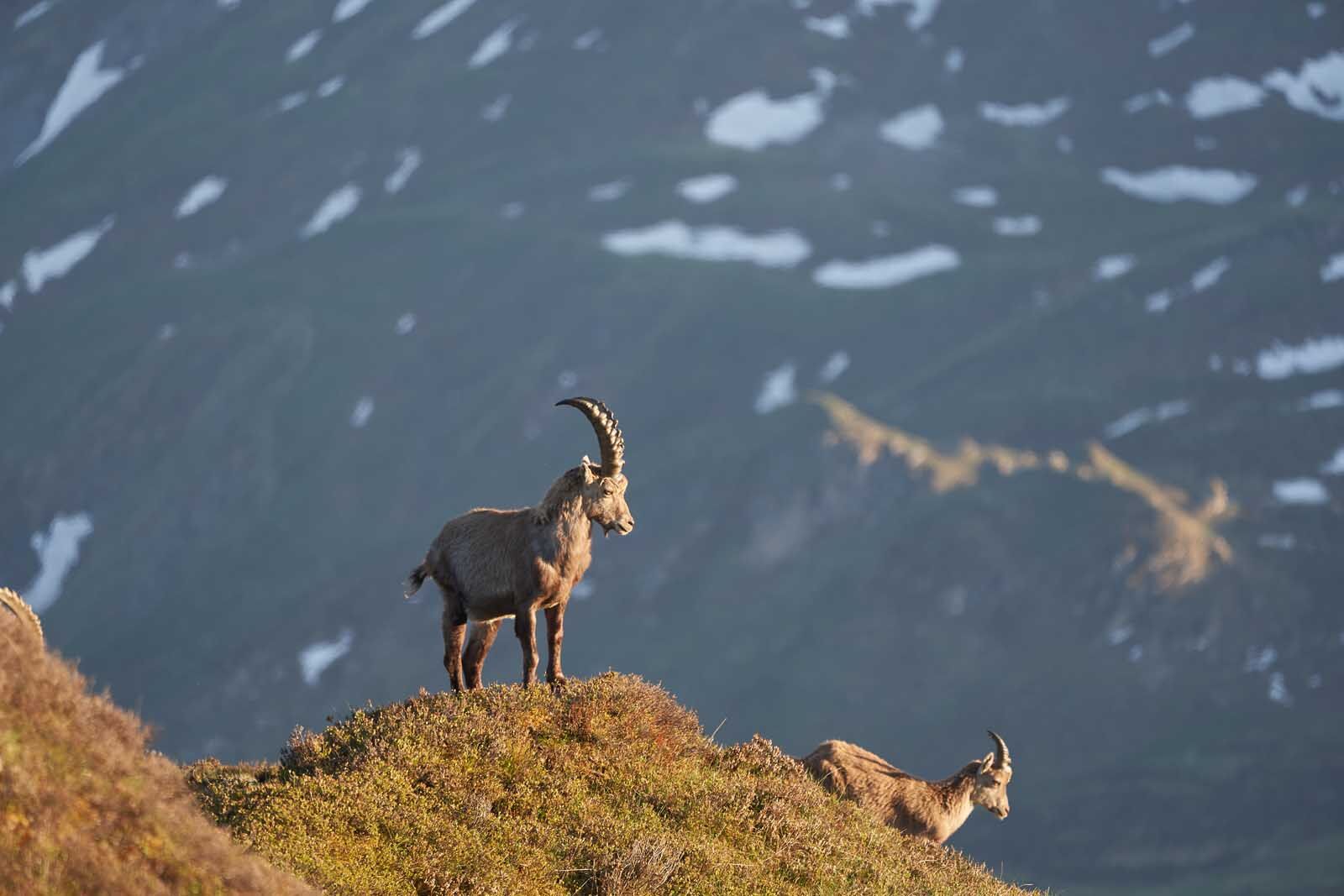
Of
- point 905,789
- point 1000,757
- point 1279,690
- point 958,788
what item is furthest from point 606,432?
point 1279,690

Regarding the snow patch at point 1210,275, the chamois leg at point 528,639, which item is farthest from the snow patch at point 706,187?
the chamois leg at point 528,639

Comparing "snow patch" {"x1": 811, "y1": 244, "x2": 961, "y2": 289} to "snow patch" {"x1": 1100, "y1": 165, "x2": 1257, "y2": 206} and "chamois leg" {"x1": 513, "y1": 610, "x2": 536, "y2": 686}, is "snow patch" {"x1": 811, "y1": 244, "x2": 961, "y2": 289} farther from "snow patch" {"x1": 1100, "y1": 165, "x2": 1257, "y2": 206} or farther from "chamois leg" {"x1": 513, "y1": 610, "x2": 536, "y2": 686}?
"chamois leg" {"x1": 513, "y1": 610, "x2": 536, "y2": 686}

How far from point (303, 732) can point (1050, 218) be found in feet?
599

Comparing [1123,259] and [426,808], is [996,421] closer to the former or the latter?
[1123,259]

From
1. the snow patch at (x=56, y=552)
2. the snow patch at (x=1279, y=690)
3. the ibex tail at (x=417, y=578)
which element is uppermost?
the ibex tail at (x=417, y=578)

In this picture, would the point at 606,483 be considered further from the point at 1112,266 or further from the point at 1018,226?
the point at 1018,226

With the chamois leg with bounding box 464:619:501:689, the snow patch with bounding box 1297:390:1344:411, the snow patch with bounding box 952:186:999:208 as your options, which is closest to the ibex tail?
the chamois leg with bounding box 464:619:501:689

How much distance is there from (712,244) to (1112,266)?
38.8 m

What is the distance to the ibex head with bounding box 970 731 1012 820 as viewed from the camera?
2547 centimetres

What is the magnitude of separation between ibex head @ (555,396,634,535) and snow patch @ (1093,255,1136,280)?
166 metres

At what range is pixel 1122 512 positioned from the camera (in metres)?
152

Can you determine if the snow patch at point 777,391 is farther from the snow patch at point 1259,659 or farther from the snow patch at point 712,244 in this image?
the snow patch at point 1259,659

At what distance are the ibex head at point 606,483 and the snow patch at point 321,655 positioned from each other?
5532 inches

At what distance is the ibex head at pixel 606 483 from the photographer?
1773 centimetres
